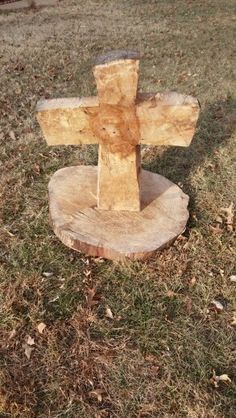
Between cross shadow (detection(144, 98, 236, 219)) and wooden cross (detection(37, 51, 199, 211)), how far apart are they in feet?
3.60

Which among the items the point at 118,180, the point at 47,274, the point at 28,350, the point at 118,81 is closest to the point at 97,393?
the point at 28,350

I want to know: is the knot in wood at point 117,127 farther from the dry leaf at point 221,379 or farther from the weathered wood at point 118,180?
the dry leaf at point 221,379

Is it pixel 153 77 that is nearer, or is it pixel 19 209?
pixel 19 209

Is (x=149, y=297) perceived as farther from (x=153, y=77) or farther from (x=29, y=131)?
(x=153, y=77)

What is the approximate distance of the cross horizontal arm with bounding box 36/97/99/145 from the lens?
3.24 m

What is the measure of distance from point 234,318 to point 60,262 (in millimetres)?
1483

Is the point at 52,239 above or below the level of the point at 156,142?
below

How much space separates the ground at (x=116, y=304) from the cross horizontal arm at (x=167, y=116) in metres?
1.03

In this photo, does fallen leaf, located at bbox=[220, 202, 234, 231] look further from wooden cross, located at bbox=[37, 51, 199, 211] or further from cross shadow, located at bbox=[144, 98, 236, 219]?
wooden cross, located at bbox=[37, 51, 199, 211]

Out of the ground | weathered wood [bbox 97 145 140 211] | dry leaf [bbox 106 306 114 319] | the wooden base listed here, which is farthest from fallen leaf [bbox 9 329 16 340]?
weathered wood [bbox 97 145 140 211]

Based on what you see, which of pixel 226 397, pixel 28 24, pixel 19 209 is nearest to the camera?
pixel 226 397

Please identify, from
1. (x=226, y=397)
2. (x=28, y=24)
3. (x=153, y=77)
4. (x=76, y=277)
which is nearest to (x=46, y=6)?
(x=28, y=24)

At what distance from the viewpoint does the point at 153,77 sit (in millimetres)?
7676

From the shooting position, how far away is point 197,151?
207 inches
